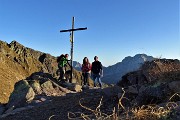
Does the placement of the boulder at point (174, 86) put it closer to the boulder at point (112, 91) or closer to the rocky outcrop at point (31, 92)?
the boulder at point (112, 91)

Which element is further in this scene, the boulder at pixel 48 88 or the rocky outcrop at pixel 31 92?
the boulder at pixel 48 88

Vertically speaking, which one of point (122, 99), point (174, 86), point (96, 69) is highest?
point (96, 69)

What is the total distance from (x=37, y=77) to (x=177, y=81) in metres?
13.5

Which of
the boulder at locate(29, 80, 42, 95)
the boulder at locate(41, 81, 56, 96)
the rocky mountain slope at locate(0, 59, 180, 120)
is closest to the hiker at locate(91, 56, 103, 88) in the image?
the boulder at locate(41, 81, 56, 96)

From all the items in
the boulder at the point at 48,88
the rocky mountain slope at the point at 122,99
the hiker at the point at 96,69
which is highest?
the hiker at the point at 96,69

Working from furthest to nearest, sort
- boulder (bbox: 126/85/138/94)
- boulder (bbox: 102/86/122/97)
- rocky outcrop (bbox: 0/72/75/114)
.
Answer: rocky outcrop (bbox: 0/72/75/114)
boulder (bbox: 102/86/122/97)
boulder (bbox: 126/85/138/94)

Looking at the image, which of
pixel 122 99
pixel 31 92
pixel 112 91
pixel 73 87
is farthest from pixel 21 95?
pixel 122 99

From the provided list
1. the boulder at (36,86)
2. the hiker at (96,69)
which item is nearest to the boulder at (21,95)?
the boulder at (36,86)

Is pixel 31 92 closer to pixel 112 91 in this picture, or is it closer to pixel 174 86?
pixel 112 91

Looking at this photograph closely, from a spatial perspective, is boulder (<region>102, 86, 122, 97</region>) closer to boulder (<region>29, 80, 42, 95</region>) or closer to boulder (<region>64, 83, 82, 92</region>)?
boulder (<region>29, 80, 42, 95</region>)

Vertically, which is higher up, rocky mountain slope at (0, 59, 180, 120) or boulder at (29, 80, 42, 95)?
boulder at (29, 80, 42, 95)

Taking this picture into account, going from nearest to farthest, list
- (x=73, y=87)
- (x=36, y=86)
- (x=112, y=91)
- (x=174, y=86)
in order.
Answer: (x=174, y=86)
(x=112, y=91)
(x=36, y=86)
(x=73, y=87)

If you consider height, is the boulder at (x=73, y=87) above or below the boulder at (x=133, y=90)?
above

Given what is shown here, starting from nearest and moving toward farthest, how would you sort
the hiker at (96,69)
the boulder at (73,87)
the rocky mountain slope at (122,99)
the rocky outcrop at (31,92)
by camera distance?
the rocky mountain slope at (122,99)
the rocky outcrop at (31,92)
the boulder at (73,87)
the hiker at (96,69)
